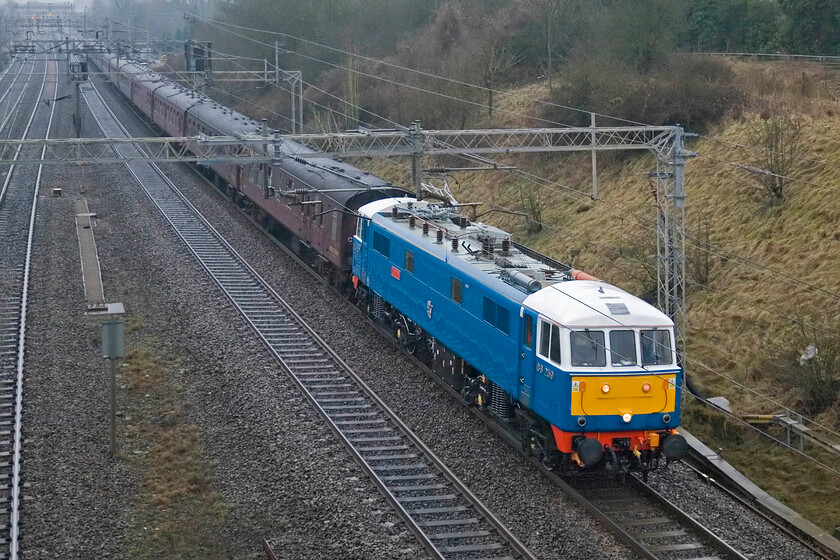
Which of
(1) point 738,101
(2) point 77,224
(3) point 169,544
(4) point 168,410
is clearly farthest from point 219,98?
(3) point 169,544

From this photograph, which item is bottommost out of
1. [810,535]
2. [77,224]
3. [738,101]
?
[810,535]

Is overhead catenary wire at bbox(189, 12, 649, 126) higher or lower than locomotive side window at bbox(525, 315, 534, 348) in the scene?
higher

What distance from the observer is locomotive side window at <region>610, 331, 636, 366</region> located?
1378 cm

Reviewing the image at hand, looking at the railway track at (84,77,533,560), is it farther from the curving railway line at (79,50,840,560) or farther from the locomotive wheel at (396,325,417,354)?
the locomotive wheel at (396,325,417,354)

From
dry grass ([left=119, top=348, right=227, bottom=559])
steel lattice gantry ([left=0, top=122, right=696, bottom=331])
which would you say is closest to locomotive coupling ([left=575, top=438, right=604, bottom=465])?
dry grass ([left=119, top=348, right=227, bottom=559])

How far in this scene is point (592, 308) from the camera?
45.4 ft

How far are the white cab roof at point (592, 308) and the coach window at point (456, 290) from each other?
2569mm

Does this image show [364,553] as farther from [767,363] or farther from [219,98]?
[219,98]

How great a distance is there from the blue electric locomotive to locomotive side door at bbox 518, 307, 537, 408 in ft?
0.07

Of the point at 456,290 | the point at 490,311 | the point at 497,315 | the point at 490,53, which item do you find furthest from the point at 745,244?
the point at 490,53

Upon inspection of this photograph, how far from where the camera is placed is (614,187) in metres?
32.2

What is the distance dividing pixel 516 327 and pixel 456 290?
246 cm

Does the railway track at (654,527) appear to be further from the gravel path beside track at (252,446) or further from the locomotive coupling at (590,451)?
the locomotive coupling at (590,451)

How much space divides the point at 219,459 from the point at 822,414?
1016 cm
